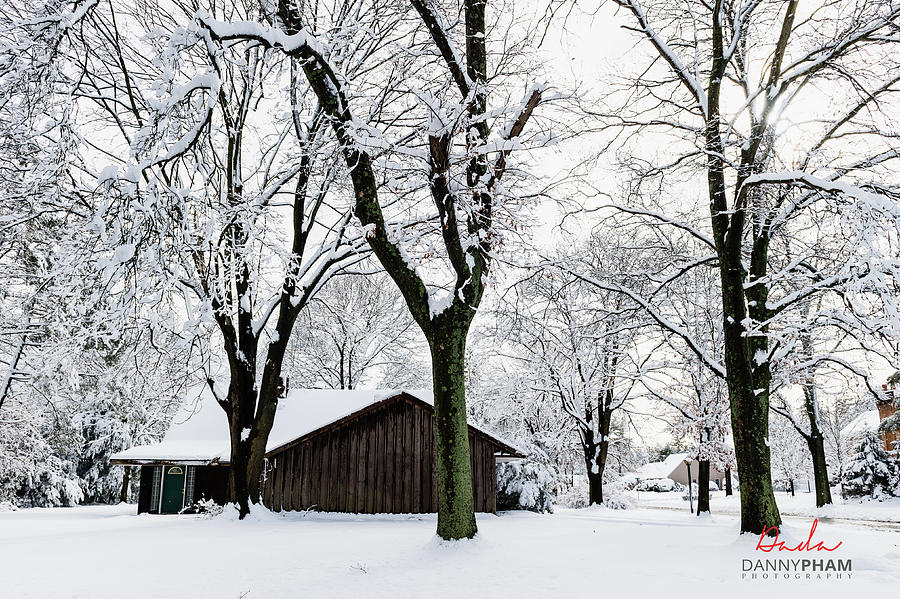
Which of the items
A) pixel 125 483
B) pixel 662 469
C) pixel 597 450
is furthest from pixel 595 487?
pixel 662 469

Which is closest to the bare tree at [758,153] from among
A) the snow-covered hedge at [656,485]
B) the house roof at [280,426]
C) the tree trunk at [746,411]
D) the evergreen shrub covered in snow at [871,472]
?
the tree trunk at [746,411]

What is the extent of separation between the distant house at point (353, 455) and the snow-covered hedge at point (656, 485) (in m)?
58.8

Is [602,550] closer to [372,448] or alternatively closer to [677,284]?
[372,448]

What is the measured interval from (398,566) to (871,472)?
35.4 metres

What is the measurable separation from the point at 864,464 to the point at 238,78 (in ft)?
122

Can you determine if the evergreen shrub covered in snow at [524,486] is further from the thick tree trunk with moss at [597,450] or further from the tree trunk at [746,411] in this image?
the tree trunk at [746,411]

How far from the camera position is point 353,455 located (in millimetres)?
19469

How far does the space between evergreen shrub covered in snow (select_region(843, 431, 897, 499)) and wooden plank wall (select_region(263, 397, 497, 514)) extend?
1070 inches

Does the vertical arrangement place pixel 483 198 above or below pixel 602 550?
above

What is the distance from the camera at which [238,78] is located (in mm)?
14500

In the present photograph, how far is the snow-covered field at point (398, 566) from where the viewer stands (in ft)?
21.7

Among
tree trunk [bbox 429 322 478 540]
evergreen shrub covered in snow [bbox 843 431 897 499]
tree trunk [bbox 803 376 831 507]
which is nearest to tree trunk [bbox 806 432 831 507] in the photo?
tree trunk [bbox 803 376 831 507]

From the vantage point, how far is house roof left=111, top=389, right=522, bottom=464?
1945cm

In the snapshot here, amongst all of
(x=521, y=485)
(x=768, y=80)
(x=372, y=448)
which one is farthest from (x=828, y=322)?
(x=521, y=485)
